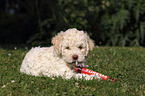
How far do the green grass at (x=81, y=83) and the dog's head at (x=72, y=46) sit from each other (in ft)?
1.99

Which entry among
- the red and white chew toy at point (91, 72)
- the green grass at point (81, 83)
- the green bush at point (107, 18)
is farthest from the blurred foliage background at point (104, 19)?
the red and white chew toy at point (91, 72)

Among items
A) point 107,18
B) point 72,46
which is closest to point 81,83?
point 72,46

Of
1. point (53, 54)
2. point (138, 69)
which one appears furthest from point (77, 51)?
point (138, 69)

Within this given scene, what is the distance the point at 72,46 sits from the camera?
436cm

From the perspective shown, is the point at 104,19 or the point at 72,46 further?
the point at 104,19

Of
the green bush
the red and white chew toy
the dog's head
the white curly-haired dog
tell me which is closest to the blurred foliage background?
the green bush

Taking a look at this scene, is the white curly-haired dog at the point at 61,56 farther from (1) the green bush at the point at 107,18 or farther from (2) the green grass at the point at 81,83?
(1) the green bush at the point at 107,18

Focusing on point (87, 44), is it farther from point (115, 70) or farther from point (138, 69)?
point (138, 69)

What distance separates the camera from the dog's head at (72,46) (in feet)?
14.1

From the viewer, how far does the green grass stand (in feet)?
14.1

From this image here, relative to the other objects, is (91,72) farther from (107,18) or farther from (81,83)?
(107,18)

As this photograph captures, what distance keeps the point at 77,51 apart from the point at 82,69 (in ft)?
4.07

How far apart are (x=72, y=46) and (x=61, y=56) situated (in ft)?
1.64

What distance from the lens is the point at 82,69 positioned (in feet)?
17.9
